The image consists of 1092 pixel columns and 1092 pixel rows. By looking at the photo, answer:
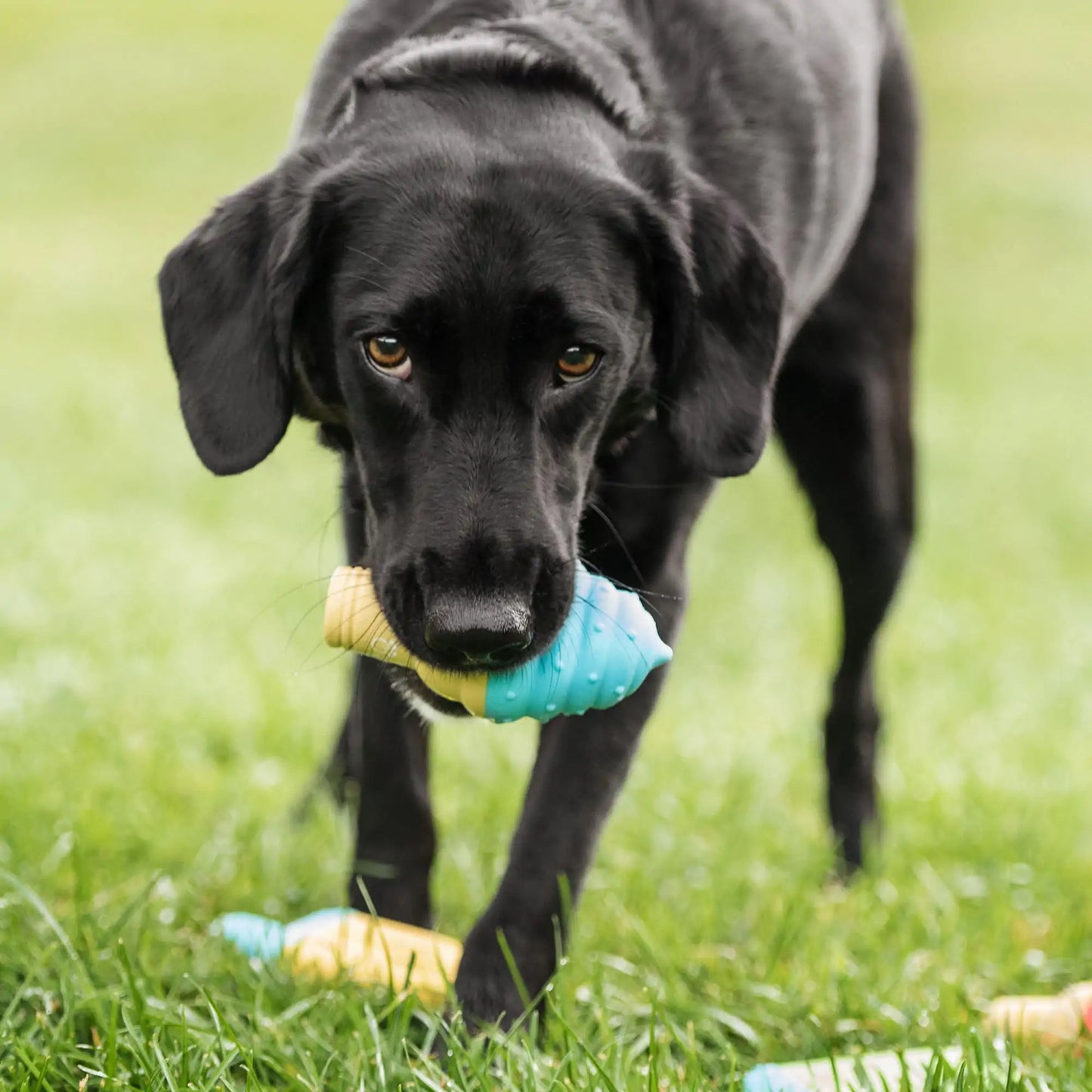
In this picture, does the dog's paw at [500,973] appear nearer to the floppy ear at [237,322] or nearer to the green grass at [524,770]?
the green grass at [524,770]

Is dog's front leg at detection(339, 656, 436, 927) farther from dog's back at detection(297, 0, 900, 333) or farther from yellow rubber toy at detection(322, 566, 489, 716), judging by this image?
dog's back at detection(297, 0, 900, 333)

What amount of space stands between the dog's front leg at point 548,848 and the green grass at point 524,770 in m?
0.09

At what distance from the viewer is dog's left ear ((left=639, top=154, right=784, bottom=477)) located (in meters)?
2.82

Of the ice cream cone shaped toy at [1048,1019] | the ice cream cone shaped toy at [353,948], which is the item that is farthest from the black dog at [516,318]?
the ice cream cone shaped toy at [1048,1019]

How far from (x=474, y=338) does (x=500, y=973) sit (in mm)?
1011

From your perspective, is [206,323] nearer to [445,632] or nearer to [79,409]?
[445,632]

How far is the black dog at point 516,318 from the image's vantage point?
8.16ft

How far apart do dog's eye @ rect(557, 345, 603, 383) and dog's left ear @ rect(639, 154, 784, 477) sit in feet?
0.93

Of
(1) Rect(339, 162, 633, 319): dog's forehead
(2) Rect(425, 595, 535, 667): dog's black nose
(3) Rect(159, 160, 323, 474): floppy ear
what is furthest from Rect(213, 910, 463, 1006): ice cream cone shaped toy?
(1) Rect(339, 162, 633, 319): dog's forehead

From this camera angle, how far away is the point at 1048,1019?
2.66m

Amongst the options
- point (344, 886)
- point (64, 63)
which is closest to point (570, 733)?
point (344, 886)

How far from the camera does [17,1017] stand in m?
2.35

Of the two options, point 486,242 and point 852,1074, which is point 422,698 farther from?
point 852,1074

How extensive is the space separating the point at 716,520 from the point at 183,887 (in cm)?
707
